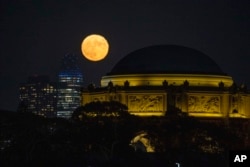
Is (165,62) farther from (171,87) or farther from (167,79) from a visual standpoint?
(171,87)

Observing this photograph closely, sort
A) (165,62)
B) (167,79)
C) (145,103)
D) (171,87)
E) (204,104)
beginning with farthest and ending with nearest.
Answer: (165,62) → (167,79) → (204,104) → (171,87) → (145,103)

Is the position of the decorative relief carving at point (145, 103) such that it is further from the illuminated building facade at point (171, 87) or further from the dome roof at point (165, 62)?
the dome roof at point (165, 62)

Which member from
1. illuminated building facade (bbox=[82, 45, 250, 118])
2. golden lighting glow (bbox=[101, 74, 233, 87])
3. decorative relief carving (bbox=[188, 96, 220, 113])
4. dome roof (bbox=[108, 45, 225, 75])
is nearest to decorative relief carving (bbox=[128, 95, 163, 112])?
illuminated building facade (bbox=[82, 45, 250, 118])

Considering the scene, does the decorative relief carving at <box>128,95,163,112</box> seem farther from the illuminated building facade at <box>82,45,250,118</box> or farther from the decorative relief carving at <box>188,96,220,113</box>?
the decorative relief carving at <box>188,96,220,113</box>

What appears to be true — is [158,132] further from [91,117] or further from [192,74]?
[192,74]

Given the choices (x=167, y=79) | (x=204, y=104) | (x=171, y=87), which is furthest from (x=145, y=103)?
(x=204, y=104)

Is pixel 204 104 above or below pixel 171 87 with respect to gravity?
below

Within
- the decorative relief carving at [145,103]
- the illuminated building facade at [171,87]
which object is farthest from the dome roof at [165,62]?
the decorative relief carving at [145,103]
